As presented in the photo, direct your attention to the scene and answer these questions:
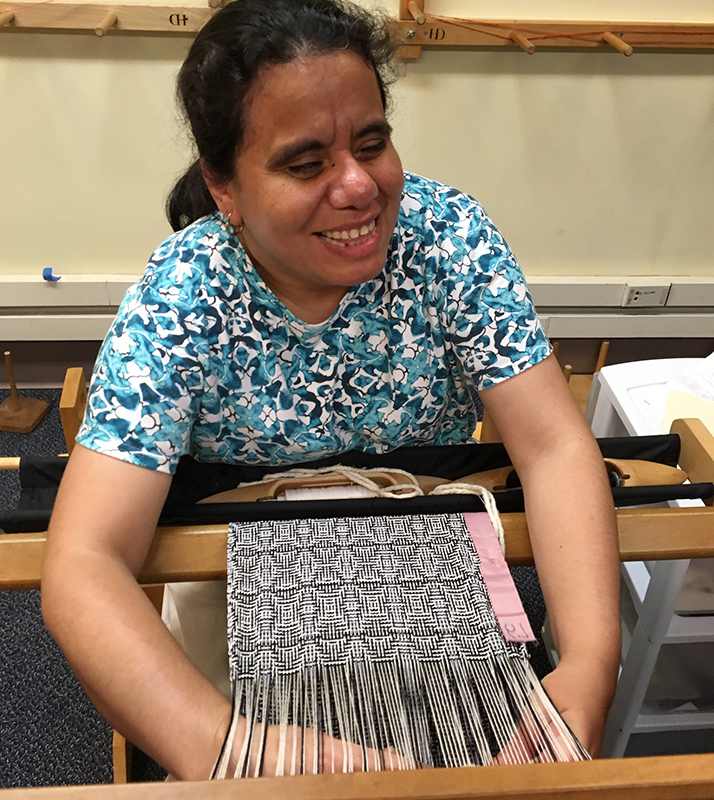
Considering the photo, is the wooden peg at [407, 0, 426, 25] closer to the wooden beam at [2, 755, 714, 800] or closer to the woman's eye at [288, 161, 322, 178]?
the woman's eye at [288, 161, 322, 178]

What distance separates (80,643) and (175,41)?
1653mm

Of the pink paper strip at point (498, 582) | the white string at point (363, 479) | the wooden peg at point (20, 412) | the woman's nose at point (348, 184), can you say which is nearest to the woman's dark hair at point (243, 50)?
the woman's nose at point (348, 184)

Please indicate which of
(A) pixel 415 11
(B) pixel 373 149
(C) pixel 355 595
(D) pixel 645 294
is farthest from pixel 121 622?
(D) pixel 645 294

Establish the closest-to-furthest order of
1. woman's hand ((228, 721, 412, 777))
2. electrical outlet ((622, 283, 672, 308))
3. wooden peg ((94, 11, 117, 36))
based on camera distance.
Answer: woman's hand ((228, 721, 412, 777)) → wooden peg ((94, 11, 117, 36)) → electrical outlet ((622, 283, 672, 308))

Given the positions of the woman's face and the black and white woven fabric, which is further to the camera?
the woman's face

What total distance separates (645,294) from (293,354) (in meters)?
1.75

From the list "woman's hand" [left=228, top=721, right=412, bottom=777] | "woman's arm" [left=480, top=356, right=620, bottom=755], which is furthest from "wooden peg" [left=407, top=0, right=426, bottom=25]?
"woman's hand" [left=228, top=721, right=412, bottom=777]

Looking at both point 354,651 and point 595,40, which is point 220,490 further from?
point 595,40

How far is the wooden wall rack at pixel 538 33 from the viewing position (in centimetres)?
180

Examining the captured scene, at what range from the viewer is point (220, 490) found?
1.00m

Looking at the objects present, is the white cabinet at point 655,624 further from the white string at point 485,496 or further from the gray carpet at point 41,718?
the gray carpet at point 41,718

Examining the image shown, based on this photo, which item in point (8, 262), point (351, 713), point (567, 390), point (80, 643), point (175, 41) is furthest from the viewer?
point (8, 262)

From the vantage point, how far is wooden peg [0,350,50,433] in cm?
218

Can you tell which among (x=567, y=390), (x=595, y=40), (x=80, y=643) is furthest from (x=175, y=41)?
(x=80, y=643)
